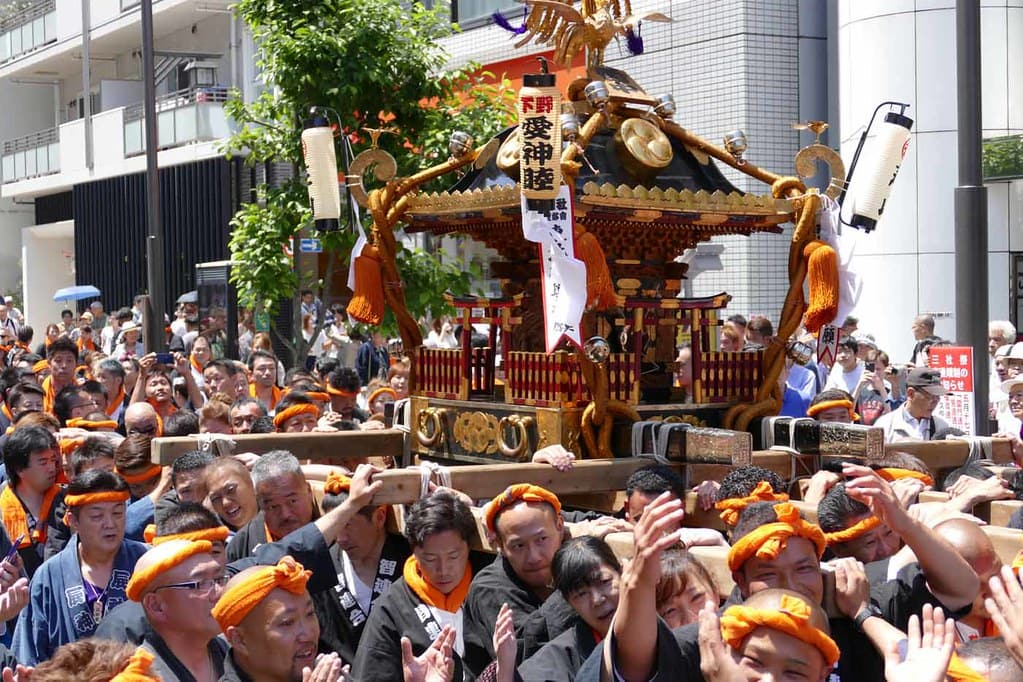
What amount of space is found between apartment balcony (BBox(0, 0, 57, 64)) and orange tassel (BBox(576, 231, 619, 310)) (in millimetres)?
23612

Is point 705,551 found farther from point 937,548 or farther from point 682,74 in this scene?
point 682,74

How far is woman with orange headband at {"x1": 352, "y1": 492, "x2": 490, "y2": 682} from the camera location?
4164 millimetres

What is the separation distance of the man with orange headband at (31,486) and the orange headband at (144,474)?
0.46 meters

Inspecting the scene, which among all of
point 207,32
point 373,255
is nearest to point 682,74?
point 373,255

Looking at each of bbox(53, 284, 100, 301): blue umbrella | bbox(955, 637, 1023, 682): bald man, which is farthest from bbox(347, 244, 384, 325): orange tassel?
bbox(53, 284, 100, 301): blue umbrella

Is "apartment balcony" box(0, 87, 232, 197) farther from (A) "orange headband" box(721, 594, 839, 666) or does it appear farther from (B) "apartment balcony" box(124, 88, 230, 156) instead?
(A) "orange headband" box(721, 594, 839, 666)

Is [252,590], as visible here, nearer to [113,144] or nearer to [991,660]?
[991,660]

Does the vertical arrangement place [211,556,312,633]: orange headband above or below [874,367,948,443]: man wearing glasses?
below

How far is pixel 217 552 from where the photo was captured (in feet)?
13.9

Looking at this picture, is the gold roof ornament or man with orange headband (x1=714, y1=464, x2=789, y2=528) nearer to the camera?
man with orange headband (x1=714, y1=464, x2=789, y2=528)

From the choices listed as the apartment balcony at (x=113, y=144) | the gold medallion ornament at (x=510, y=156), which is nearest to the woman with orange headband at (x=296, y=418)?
the gold medallion ornament at (x=510, y=156)

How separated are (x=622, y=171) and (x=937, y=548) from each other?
314cm

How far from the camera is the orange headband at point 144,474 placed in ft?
21.7

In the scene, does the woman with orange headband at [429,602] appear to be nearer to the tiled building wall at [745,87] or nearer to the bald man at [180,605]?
the bald man at [180,605]
